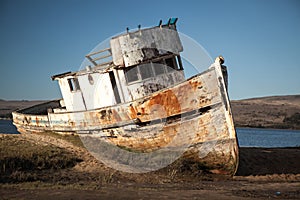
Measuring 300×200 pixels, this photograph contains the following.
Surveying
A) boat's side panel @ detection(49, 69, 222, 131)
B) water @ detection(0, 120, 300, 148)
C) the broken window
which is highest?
the broken window

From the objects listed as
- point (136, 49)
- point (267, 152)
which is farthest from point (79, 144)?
point (267, 152)

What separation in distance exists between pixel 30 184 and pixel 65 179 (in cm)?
96

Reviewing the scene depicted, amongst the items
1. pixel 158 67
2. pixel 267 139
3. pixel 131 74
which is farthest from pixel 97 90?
pixel 267 139

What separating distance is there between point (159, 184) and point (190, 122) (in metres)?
2.06

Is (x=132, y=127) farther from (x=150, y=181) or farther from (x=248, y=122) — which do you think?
(x=248, y=122)

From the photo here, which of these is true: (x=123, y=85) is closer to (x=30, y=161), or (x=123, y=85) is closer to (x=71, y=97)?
(x=71, y=97)

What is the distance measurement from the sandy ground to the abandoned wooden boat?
859mm

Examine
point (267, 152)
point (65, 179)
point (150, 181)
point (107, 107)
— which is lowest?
point (267, 152)

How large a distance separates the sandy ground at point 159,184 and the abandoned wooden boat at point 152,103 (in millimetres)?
859

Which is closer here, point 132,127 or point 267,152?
point 132,127

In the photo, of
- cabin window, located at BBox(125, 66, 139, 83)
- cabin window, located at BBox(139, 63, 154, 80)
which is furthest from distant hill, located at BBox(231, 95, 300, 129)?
cabin window, located at BBox(125, 66, 139, 83)

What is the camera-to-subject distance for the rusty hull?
834cm

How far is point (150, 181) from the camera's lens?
7652mm

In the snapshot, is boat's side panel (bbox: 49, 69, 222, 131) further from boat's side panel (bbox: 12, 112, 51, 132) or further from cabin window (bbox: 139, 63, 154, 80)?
boat's side panel (bbox: 12, 112, 51, 132)
